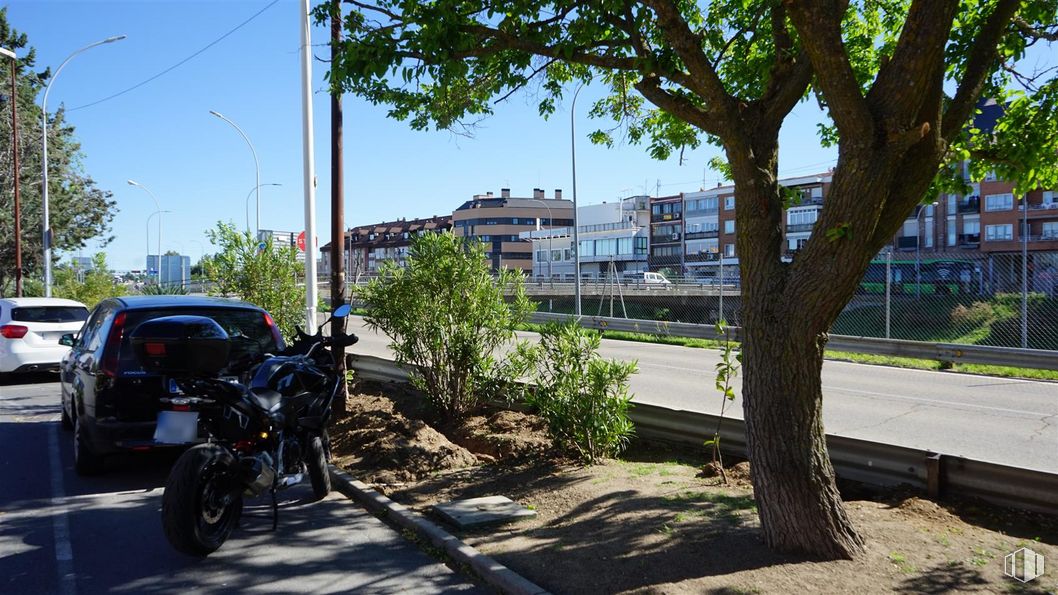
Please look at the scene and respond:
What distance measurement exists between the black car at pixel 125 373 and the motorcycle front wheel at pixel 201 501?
1.28 metres

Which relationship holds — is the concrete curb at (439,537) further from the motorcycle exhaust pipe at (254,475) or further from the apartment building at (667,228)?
the apartment building at (667,228)

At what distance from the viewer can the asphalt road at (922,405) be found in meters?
8.85

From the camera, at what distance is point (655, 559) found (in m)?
4.70

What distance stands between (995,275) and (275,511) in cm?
2422

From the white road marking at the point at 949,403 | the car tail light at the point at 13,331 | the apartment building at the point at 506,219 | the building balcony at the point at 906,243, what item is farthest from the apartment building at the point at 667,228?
the car tail light at the point at 13,331

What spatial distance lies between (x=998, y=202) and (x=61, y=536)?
58.1 m

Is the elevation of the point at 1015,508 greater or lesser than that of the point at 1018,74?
lesser

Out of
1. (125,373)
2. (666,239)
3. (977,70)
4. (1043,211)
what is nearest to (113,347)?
(125,373)

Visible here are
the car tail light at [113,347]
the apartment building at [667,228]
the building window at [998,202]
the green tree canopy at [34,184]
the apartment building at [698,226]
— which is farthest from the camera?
the apartment building at [667,228]

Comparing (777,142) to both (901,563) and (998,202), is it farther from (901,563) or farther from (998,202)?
(998,202)

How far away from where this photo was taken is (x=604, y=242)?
8925cm

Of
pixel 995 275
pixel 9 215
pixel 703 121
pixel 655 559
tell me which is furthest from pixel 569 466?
pixel 9 215

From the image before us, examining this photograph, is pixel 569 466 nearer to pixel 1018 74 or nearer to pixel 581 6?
pixel 581 6

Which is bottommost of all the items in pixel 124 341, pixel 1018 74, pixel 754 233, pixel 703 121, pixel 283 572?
pixel 283 572
